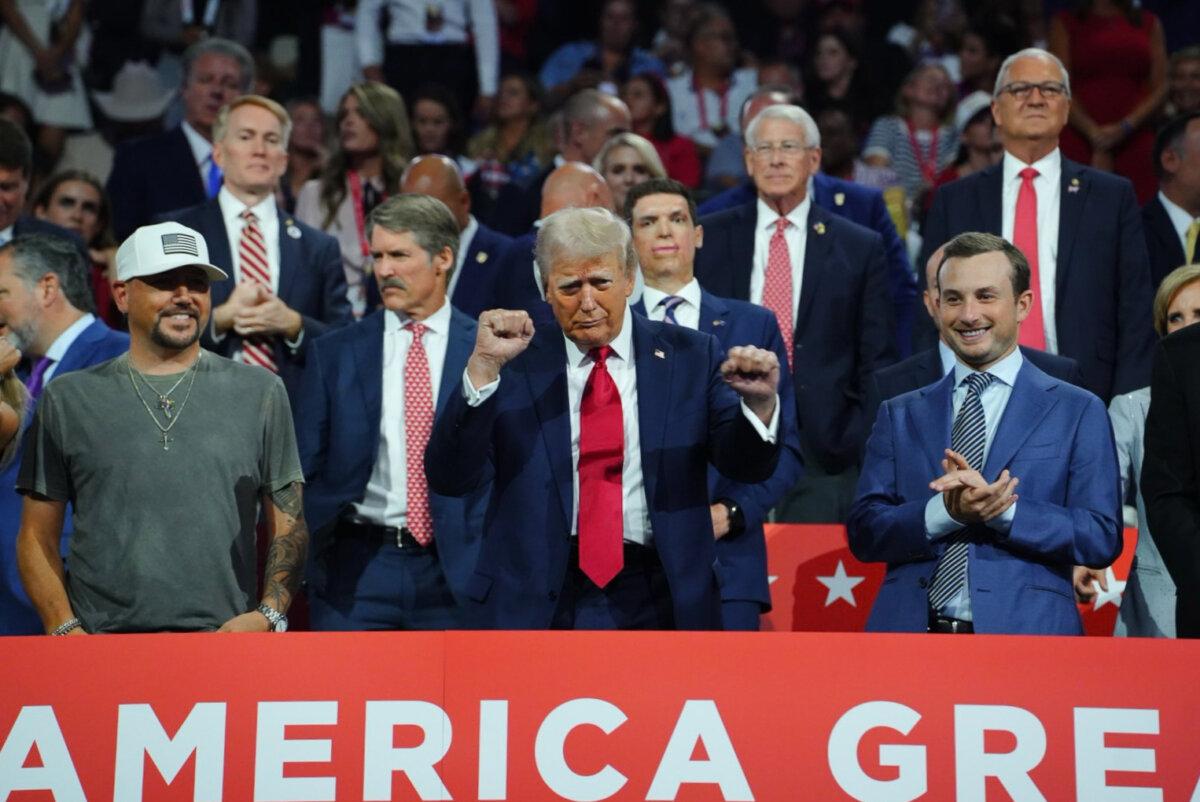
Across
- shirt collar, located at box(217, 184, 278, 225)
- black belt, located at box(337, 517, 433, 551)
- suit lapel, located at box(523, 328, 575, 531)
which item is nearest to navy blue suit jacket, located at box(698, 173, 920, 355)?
shirt collar, located at box(217, 184, 278, 225)

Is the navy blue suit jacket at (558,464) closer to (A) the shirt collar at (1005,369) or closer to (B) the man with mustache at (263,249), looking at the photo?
(A) the shirt collar at (1005,369)

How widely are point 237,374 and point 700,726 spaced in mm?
1731

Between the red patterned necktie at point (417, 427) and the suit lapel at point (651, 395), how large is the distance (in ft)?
3.52

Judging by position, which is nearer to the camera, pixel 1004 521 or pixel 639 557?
pixel 1004 521

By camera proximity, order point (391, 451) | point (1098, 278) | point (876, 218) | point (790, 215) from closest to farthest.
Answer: point (391, 451)
point (1098, 278)
point (790, 215)
point (876, 218)

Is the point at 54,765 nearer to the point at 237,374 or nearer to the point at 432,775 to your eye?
the point at 432,775

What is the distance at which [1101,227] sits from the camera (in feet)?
23.1

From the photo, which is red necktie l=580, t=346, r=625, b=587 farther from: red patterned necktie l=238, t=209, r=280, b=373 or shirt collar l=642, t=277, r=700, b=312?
red patterned necktie l=238, t=209, r=280, b=373

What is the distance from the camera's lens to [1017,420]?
4.91 m

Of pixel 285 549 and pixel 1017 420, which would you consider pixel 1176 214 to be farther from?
pixel 285 549

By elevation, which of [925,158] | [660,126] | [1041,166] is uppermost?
[660,126]

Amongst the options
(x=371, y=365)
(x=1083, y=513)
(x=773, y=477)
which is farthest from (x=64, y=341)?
(x=1083, y=513)

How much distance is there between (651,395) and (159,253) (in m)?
1.47

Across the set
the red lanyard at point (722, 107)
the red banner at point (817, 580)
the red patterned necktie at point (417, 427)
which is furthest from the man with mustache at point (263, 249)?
the red lanyard at point (722, 107)
